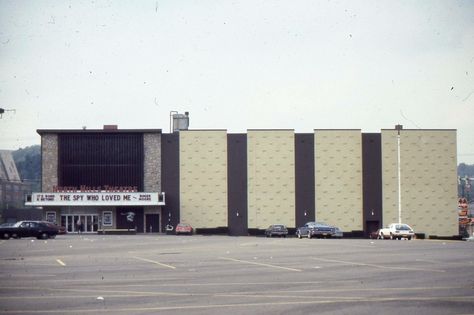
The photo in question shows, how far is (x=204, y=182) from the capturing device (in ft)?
288

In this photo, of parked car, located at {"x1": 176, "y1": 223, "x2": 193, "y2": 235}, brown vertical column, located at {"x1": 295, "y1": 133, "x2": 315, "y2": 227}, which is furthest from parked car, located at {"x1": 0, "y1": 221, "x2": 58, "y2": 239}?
brown vertical column, located at {"x1": 295, "y1": 133, "x2": 315, "y2": 227}

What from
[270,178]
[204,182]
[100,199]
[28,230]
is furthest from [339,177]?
[28,230]

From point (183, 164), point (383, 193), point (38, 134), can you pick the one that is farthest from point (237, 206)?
point (38, 134)

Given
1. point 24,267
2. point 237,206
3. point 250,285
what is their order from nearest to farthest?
1. point 250,285
2. point 24,267
3. point 237,206

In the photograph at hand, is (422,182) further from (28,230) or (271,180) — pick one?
(28,230)

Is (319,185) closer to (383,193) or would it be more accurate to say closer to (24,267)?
(383,193)

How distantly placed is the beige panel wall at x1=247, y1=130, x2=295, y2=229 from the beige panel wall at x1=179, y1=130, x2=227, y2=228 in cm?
319

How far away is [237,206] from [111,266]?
61507 millimetres

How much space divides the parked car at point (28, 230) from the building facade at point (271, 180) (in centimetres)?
2707

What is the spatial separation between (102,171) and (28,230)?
29.4 m

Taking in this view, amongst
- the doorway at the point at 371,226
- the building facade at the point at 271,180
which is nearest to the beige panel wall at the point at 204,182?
the building facade at the point at 271,180

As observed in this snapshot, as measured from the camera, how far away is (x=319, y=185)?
288 feet

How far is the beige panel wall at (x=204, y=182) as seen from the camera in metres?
87.6

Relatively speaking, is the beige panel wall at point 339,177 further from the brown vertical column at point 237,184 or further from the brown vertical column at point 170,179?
the brown vertical column at point 170,179
